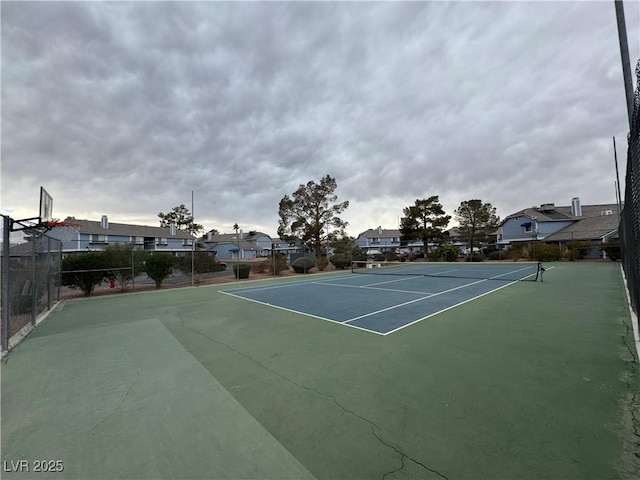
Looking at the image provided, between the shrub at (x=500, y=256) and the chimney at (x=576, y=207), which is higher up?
the chimney at (x=576, y=207)

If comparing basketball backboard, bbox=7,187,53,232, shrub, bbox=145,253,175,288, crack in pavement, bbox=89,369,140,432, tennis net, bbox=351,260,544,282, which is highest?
basketball backboard, bbox=7,187,53,232

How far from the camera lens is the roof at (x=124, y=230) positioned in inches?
1579

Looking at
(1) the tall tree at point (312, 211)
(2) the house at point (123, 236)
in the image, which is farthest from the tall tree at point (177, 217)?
(1) the tall tree at point (312, 211)

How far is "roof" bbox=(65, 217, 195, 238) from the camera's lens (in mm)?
40106

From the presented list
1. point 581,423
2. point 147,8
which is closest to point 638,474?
point 581,423

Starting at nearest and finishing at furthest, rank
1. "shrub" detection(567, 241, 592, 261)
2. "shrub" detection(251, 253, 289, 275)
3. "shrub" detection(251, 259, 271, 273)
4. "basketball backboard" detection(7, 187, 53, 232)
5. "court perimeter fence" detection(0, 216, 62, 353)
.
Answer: "court perimeter fence" detection(0, 216, 62, 353) → "basketball backboard" detection(7, 187, 53, 232) → "shrub" detection(251, 253, 289, 275) → "shrub" detection(251, 259, 271, 273) → "shrub" detection(567, 241, 592, 261)

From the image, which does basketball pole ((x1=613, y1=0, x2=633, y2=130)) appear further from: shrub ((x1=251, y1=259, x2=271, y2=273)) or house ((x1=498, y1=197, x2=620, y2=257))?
house ((x1=498, y1=197, x2=620, y2=257))

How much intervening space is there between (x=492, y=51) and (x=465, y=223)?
106 feet

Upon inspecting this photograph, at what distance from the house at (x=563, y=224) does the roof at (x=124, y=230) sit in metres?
56.9

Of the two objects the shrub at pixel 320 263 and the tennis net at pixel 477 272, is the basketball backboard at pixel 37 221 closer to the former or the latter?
the tennis net at pixel 477 272

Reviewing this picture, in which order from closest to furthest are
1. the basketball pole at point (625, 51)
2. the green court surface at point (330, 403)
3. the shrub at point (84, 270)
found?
1. the green court surface at point (330, 403)
2. the basketball pole at point (625, 51)
3. the shrub at point (84, 270)

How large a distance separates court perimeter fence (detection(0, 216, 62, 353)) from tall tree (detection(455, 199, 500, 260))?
42745 mm

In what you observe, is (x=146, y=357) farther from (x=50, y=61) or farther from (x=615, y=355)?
(x=50, y=61)

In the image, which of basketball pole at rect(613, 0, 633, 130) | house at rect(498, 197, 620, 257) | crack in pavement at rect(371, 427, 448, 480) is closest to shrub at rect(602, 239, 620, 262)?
house at rect(498, 197, 620, 257)
